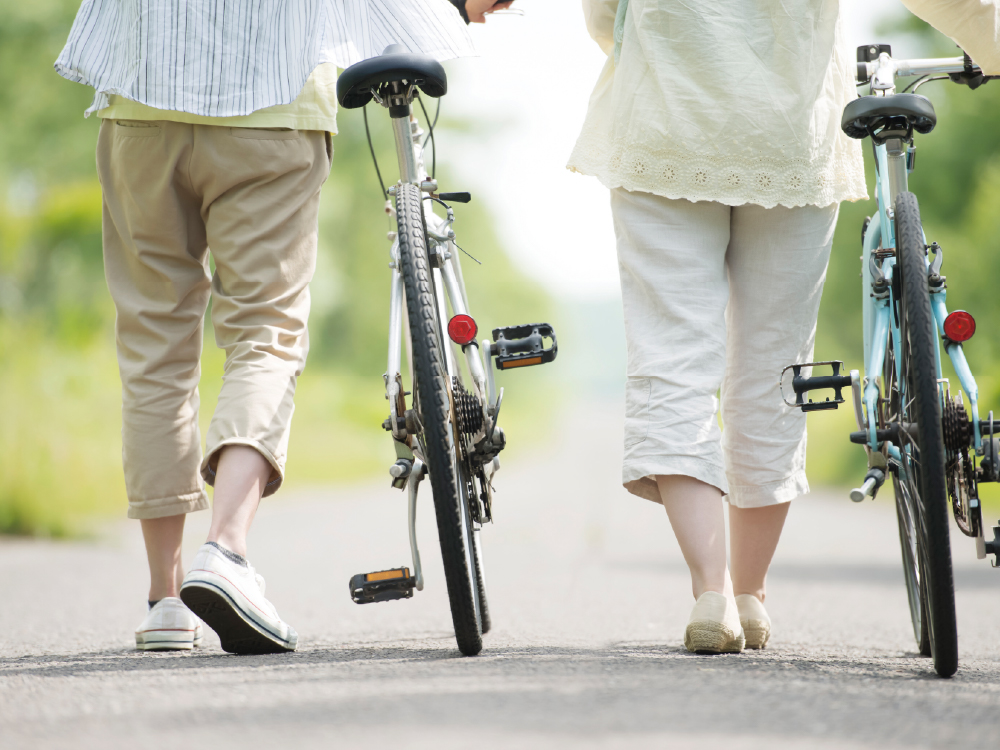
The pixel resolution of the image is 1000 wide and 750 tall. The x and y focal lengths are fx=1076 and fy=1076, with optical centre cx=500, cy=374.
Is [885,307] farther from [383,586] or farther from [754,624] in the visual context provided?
[383,586]

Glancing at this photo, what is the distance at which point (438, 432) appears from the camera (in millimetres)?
2025

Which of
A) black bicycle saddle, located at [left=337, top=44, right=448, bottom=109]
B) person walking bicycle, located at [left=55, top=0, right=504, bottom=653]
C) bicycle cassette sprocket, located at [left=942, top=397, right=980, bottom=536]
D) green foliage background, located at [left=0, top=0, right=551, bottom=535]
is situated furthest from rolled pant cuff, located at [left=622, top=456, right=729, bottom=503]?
green foliage background, located at [left=0, top=0, right=551, bottom=535]

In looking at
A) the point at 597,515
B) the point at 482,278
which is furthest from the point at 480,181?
the point at 597,515

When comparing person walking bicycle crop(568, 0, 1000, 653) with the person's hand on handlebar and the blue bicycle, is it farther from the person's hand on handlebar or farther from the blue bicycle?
the person's hand on handlebar

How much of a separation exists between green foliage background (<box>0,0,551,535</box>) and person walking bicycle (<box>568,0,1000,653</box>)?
14.6 feet

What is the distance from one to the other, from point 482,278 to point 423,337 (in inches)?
1377

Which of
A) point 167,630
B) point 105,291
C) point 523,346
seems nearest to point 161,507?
point 167,630

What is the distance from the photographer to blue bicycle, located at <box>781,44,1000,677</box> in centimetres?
187

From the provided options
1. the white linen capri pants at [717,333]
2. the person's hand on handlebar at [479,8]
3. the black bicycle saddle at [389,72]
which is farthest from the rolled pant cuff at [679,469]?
the person's hand on handlebar at [479,8]

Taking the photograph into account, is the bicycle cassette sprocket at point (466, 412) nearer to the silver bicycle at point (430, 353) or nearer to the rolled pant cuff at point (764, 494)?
the silver bicycle at point (430, 353)

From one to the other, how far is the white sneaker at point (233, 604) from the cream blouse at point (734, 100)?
1.16 meters

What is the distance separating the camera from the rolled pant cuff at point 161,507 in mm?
2477

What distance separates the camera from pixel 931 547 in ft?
6.08

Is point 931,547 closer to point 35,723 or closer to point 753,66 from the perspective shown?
point 753,66
